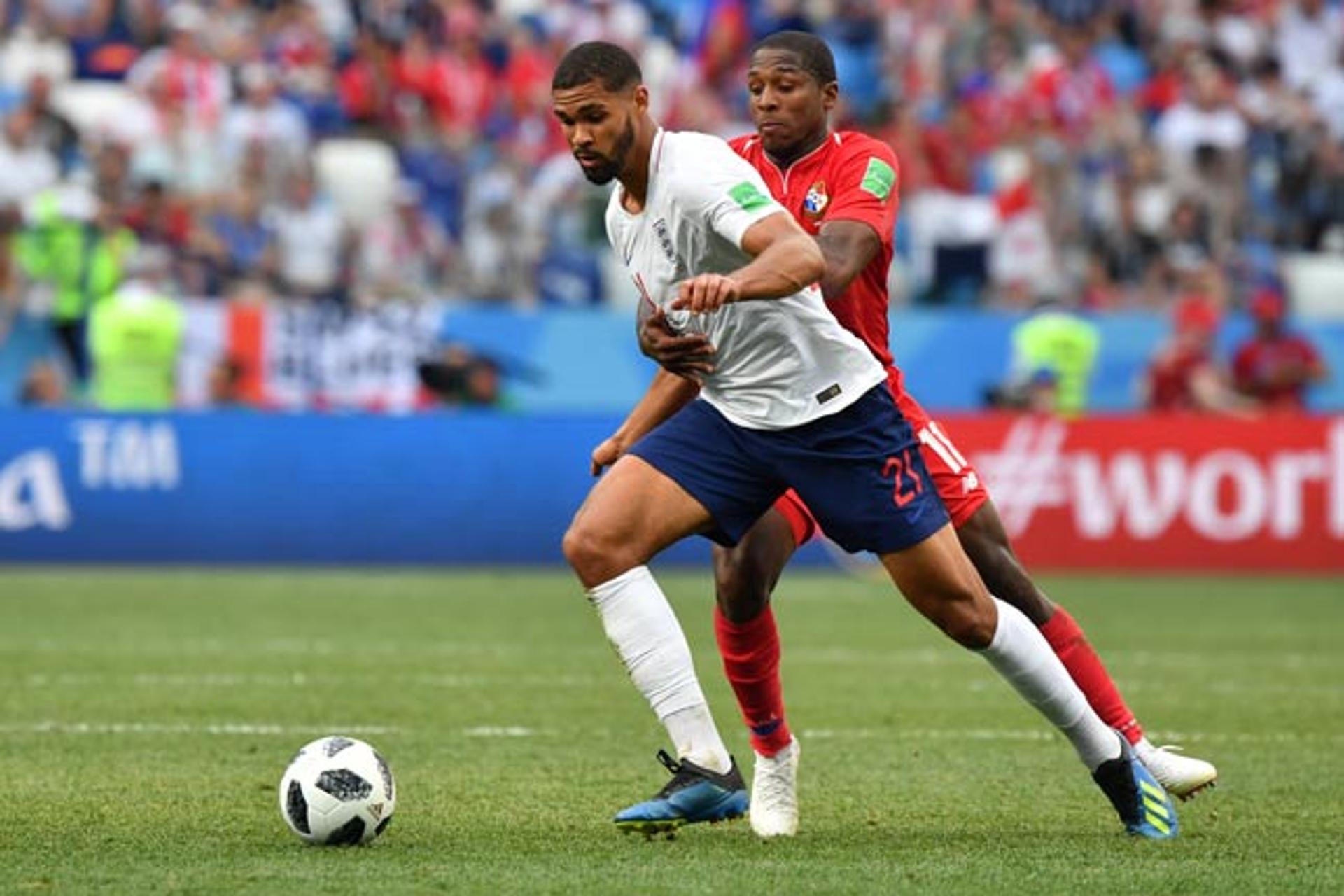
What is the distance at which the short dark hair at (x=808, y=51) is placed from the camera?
7641mm

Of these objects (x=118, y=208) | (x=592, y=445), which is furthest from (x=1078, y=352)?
(x=118, y=208)

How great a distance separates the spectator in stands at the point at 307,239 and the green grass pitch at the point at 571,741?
4.03 metres

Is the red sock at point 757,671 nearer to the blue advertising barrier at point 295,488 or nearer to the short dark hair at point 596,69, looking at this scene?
the short dark hair at point 596,69

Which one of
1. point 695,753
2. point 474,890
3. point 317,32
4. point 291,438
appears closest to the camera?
point 474,890

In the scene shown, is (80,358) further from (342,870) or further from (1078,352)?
(342,870)

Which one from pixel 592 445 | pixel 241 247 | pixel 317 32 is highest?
pixel 317 32

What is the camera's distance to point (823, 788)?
827 cm

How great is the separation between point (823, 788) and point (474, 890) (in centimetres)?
243

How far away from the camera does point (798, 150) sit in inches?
305

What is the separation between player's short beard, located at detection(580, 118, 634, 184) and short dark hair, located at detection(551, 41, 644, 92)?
0.37 ft

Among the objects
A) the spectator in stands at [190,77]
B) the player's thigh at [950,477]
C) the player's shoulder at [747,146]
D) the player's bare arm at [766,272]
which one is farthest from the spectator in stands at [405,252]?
the player's bare arm at [766,272]

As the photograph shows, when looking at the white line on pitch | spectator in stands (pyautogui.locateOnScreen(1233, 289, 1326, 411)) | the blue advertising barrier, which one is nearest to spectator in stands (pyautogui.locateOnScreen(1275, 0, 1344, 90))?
spectator in stands (pyautogui.locateOnScreen(1233, 289, 1326, 411))

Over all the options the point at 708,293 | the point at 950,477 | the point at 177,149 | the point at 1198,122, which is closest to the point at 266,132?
the point at 177,149

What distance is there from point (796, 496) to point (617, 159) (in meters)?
1.30
